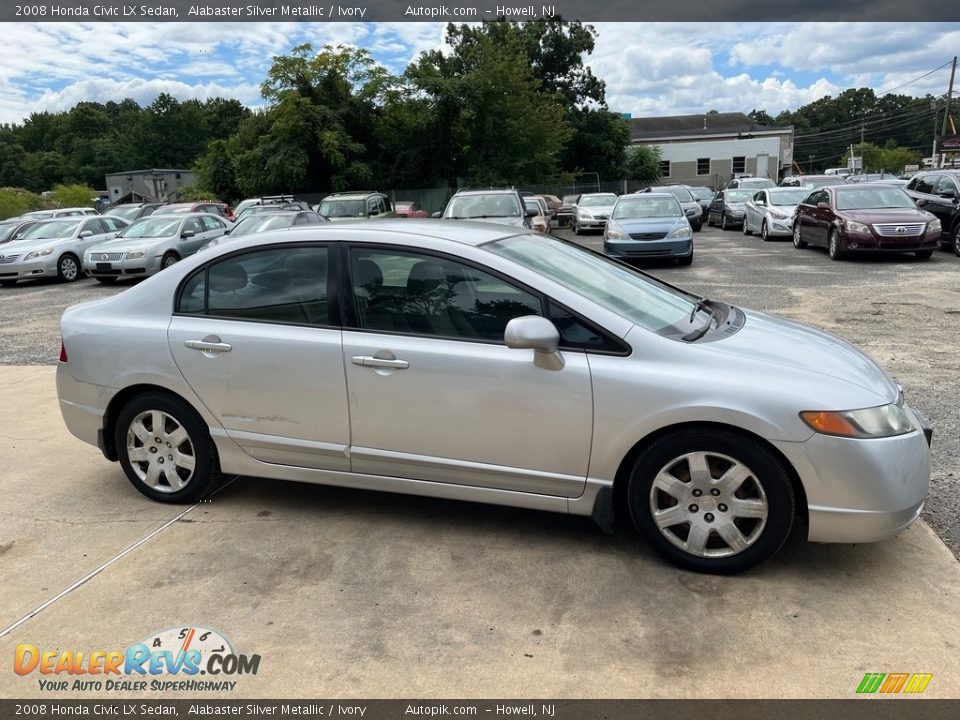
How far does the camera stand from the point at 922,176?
16.7 m

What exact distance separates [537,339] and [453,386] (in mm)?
502

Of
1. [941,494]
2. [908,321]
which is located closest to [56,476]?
[941,494]

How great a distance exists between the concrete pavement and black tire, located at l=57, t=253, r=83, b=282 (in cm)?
1473

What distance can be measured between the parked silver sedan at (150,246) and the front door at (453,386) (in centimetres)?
1285

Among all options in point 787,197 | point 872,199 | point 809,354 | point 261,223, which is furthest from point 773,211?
point 809,354

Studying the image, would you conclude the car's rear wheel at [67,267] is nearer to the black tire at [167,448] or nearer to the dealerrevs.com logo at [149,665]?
the black tire at [167,448]

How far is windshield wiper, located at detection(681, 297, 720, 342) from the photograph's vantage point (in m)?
3.67

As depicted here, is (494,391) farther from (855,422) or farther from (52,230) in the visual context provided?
(52,230)

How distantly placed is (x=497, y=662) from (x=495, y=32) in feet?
177

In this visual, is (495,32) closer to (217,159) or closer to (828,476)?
(217,159)

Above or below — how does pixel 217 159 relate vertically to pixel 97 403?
above

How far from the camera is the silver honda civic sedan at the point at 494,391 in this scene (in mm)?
3273

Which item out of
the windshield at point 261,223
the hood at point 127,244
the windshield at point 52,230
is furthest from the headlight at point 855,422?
the windshield at point 52,230
